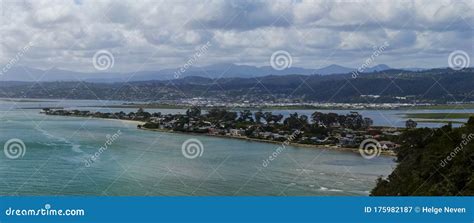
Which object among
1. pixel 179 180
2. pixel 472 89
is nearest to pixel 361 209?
pixel 179 180

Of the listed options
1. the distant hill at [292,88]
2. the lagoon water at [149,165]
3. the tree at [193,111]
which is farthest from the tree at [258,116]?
the tree at [193,111]

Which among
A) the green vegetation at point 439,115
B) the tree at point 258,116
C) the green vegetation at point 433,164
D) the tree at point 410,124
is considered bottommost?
the green vegetation at point 433,164

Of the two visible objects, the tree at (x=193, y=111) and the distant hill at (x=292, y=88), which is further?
the tree at (x=193, y=111)

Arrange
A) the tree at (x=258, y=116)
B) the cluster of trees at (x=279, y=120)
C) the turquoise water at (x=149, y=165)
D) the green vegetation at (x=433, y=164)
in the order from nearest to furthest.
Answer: the green vegetation at (x=433, y=164) → the turquoise water at (x=149, y=165) → the cluster of trees at (x=279, y=120) → the tree at (x=258, y=116)

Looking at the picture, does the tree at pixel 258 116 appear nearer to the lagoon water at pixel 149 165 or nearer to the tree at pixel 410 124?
the lagoon water at pixel 149 165

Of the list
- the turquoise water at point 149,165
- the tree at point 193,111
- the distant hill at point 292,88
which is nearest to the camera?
the turquoise water at point 149,165

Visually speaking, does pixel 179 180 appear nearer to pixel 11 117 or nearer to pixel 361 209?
pixel 11 117

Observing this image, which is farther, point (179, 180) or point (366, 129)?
point (366, 129)

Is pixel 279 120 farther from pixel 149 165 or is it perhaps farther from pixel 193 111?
pixel 149 165
